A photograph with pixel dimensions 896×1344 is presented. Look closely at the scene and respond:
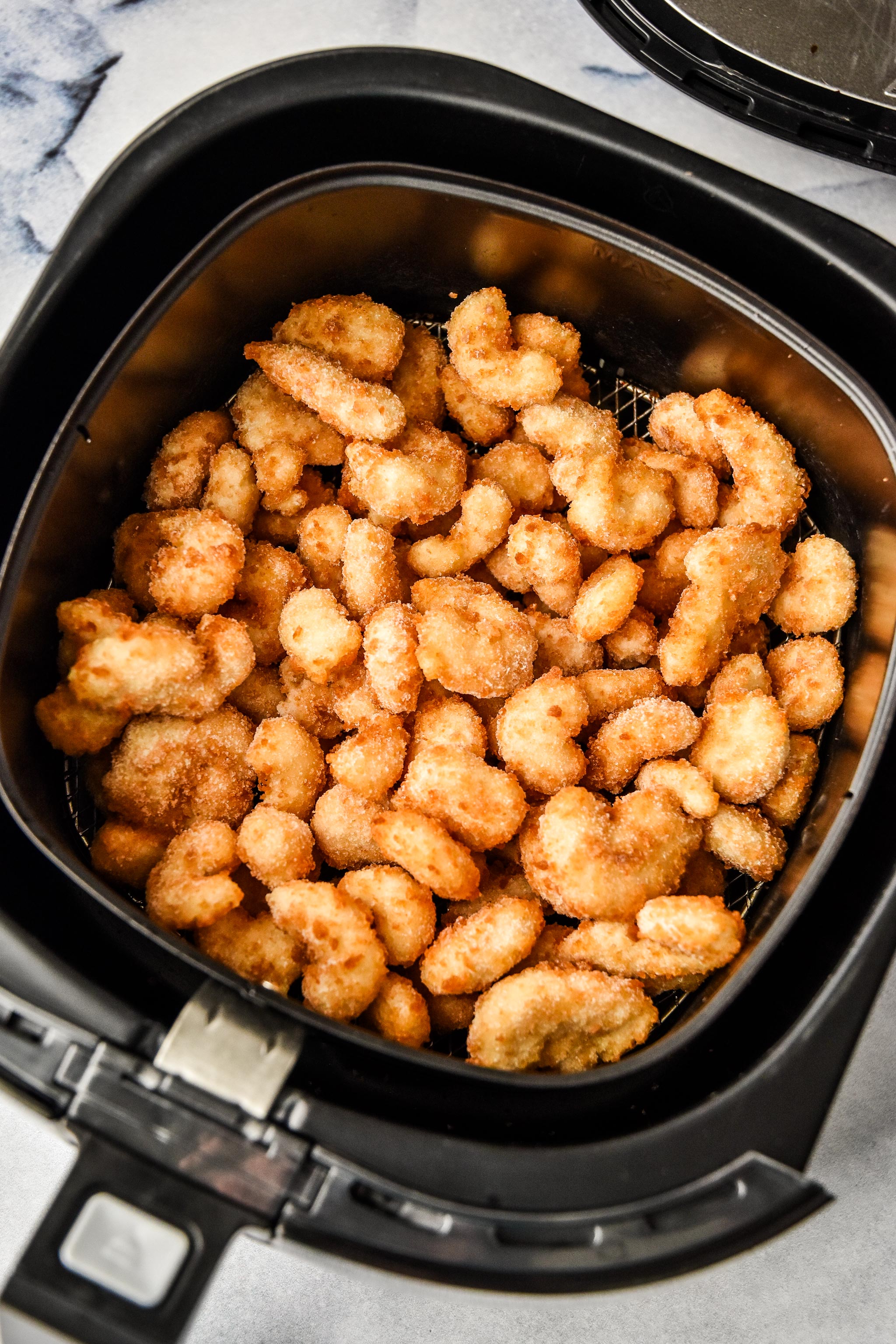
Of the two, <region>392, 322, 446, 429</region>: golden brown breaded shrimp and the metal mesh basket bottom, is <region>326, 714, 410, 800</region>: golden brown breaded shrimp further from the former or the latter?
<region>392, 322, 446, 429</region>: golden brown breaded shrimp

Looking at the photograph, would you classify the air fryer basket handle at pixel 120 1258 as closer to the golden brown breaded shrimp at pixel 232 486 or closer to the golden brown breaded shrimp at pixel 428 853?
the golden brown breaded shrimp at pixel 428 853

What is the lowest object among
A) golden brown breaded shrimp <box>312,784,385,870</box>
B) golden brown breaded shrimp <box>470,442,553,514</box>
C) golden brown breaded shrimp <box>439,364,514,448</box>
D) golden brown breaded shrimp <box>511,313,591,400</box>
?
golden brown breaded shrimp <box>312,784,385,870</box>

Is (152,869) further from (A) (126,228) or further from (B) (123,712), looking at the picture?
(A) (126,228)

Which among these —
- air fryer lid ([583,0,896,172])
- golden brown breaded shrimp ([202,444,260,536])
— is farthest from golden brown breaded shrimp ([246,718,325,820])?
air fryer lid ([583,0,896,172])

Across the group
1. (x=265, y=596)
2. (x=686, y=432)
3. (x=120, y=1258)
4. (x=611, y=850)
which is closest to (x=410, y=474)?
(x=265, y=596)

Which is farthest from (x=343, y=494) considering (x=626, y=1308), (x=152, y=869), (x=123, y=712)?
(x=626, y=1308)

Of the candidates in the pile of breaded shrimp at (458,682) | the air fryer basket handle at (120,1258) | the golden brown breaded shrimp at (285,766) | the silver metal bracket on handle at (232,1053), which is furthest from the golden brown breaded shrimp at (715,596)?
the air fryer basket handle at (120,1258)
